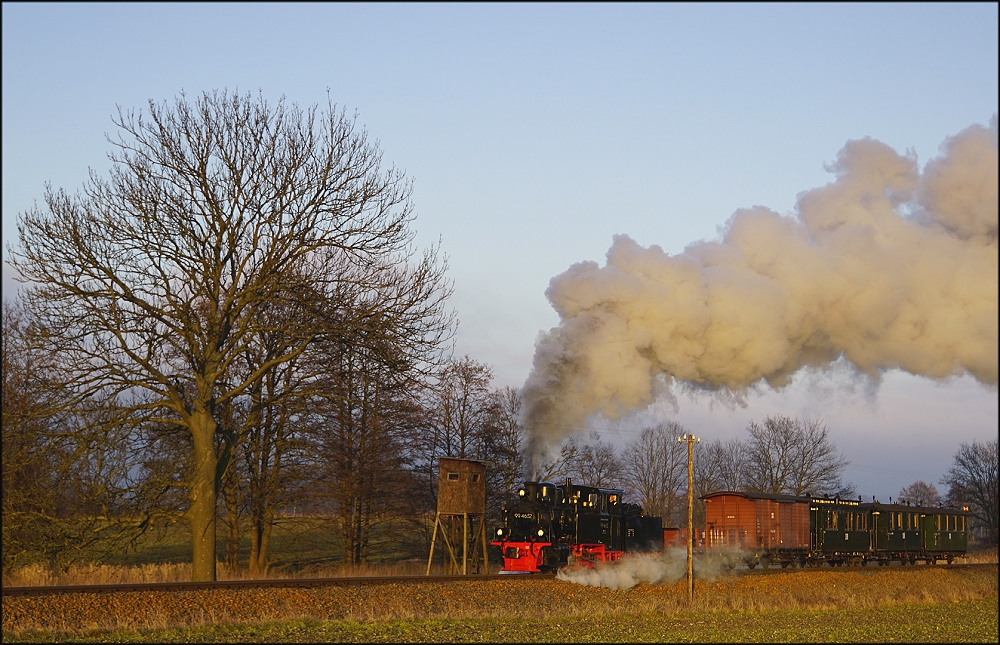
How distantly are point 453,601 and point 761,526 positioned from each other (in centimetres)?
1900

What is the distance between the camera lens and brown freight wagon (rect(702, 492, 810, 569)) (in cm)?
3591

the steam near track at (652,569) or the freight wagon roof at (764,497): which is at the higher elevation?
the freight wagon roof at (764,497)

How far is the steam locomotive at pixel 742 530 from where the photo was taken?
28.7 meters

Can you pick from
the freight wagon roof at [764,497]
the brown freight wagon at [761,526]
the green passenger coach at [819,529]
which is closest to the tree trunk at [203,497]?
the brown freight wagon at [761,526]

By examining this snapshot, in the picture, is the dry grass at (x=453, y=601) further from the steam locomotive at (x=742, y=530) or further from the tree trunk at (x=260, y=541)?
the tree trunk at (x=260, y=541)

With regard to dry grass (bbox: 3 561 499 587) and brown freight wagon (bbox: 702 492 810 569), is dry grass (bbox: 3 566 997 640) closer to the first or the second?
brown freight wagon (bbox: 702 492 810 569)

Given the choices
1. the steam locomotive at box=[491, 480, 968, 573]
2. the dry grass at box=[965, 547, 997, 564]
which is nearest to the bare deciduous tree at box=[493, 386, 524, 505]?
the steam locomotive at box=[491, 480, 968, 573]

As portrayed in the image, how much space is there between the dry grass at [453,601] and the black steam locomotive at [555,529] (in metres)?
2.58

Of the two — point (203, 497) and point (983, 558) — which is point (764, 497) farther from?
point (983, 558)

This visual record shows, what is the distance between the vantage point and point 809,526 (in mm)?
38250

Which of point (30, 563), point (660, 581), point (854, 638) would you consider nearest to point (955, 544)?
point (660, 581)

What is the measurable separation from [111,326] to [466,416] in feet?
62.5

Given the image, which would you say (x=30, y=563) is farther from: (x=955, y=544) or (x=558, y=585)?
(x=955, y=544)

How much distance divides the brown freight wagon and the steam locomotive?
0.04 meters
